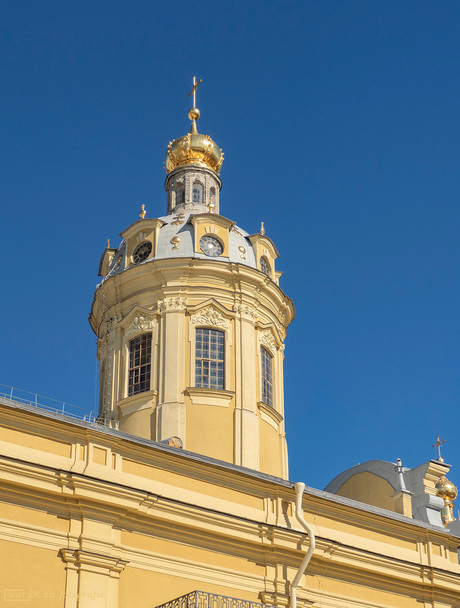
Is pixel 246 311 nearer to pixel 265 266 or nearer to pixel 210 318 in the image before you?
pixel 210 318

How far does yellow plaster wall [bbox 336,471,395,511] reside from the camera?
26375mm

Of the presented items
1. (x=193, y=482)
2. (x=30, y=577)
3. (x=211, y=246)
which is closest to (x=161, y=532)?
(x=193, y=482)

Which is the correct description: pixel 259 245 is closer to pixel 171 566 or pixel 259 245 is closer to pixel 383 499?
pixel 383 499

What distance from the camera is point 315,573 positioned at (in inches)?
806

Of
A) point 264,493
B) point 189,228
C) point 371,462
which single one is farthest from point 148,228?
point 264,493

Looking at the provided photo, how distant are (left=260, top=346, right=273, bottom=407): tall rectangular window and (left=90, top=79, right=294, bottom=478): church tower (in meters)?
0.03

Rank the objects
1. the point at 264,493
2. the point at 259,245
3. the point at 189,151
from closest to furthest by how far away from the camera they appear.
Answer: the point at 264,493 < the point at 259,245 < the point at 189,151

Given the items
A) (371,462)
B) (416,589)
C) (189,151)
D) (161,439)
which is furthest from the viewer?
(189,151)

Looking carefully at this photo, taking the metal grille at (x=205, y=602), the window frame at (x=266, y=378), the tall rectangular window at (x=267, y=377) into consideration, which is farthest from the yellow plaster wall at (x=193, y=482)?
the tall rectangular window at (x=267, y=377)

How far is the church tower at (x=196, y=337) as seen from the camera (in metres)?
25.8

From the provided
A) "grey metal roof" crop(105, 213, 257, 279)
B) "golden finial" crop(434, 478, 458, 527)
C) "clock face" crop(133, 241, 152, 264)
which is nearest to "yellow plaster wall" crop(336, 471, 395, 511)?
"golden finial" crop(434, 478, 458, 527)

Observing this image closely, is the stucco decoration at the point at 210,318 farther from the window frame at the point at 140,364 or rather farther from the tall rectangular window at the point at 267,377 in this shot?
the tall rectangular window at the point at 267,377

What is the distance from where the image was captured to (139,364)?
2691cm

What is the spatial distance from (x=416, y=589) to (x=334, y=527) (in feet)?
7.95
